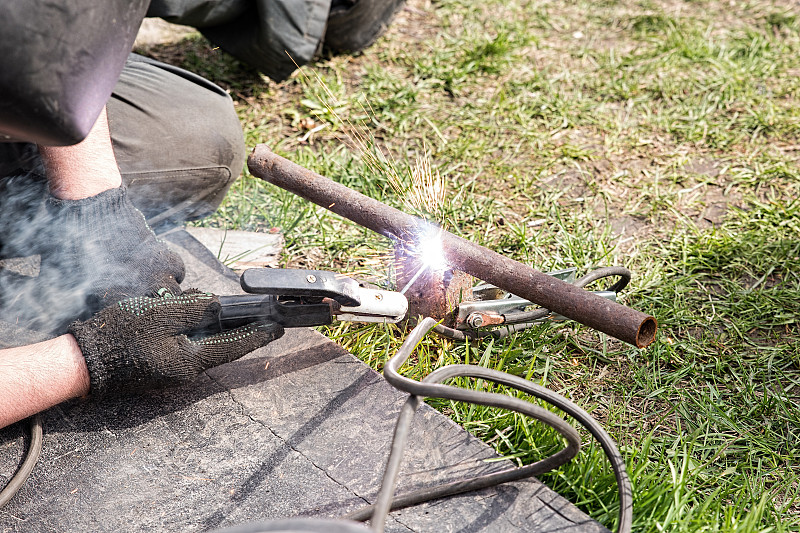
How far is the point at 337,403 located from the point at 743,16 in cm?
355

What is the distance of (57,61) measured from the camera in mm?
1109

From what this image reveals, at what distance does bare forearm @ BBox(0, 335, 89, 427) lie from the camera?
1573mm

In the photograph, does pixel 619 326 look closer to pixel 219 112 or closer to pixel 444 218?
pixel 444 218

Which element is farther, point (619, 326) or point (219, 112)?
point (219, 112)

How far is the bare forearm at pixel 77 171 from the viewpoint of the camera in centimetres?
195

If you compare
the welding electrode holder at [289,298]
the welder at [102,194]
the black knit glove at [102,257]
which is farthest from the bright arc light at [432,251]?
the black knit glove at [102,257]

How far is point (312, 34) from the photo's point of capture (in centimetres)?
317

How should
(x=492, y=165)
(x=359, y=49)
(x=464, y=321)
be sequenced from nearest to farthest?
(x=464, y=321), (x=492, y=165), (x=359, y=49)

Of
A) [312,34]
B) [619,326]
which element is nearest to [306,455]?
[619,326]

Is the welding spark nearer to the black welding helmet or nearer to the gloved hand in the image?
the gloved hand

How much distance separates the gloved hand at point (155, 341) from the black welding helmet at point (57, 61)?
0.56 m


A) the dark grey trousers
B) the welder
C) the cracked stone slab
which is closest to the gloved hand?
the welder

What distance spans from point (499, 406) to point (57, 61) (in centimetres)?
103

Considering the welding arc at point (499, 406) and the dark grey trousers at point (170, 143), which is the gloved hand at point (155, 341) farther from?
the dark grey trousers at point (170, 143)
